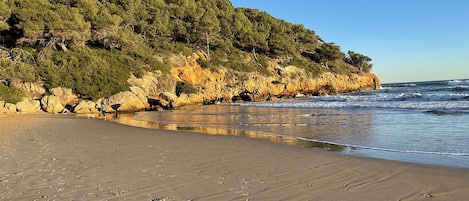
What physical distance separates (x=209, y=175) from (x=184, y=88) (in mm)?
28839

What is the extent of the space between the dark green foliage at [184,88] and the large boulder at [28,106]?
13103 millimetres

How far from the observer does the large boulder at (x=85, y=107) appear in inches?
955

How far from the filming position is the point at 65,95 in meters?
24.8

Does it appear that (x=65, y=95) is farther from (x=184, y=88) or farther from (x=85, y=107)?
(x=184, y=88)

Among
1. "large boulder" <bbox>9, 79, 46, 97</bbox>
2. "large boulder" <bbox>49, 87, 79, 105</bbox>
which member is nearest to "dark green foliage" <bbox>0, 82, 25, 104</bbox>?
"large boulder" <bbox>9, 79, 46, 97</bbox>

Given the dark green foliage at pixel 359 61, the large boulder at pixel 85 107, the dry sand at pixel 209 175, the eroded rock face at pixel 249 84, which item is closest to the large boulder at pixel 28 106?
the large boulder at pixel 85 107

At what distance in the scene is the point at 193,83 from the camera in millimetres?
37656

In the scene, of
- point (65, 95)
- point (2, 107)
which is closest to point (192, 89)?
point (65, 95)

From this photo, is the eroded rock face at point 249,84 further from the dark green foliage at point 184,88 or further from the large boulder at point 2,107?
the large boulder at point 2,107

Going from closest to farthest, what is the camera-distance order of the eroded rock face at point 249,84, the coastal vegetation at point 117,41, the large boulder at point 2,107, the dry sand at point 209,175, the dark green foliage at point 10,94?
the dry sand at point 209,175 → the large boulder at point 2,107 → the dark green foliage at point 10,94 → the coastal vegetation at point 117,41 → the eroded rock face at point 249,84

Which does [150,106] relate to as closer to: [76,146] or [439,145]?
[76,146]

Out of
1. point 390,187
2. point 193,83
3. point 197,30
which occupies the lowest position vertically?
point 390,187

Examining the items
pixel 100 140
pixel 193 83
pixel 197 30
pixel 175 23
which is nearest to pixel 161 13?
pixel 175 23

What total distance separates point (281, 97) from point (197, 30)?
14.4 meters
